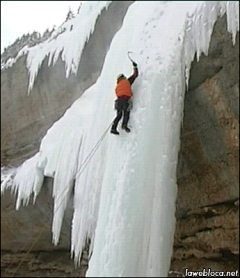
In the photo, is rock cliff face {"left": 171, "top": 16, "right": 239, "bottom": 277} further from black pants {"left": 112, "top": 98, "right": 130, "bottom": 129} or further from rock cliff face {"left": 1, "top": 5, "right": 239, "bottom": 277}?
black pants {"left": 112, "top": 98, "right": 130, "bottom": 129}

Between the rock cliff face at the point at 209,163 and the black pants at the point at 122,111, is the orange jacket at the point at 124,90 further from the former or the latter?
the rock cliff face at the point at 209,163

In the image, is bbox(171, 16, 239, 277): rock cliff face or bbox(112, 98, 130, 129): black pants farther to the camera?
bbox(171, 16, 239, 277): rock cliff face

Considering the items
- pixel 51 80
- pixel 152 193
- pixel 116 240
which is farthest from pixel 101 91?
pixel 51 80

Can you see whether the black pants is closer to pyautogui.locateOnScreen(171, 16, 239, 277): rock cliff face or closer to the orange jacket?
the orange jacket

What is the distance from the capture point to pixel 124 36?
3590 mm

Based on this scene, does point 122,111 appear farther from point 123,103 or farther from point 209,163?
point 209,163

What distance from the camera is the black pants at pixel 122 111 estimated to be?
290 cm

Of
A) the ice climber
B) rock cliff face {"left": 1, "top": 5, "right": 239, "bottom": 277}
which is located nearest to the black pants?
the ice climber

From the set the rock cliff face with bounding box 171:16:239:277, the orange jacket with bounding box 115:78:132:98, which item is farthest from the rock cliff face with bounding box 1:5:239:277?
the orange jacket with bounding box 115:78:132:98

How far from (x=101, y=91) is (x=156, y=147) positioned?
1.03 metres

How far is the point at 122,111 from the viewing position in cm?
295

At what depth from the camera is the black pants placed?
290 cm

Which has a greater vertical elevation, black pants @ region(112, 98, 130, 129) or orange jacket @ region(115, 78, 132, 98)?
orange jacket @ region(115, 78, 132, 98)

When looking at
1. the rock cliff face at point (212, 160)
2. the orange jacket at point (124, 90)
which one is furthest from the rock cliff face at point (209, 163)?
the orange jacket at point (124, 90)
